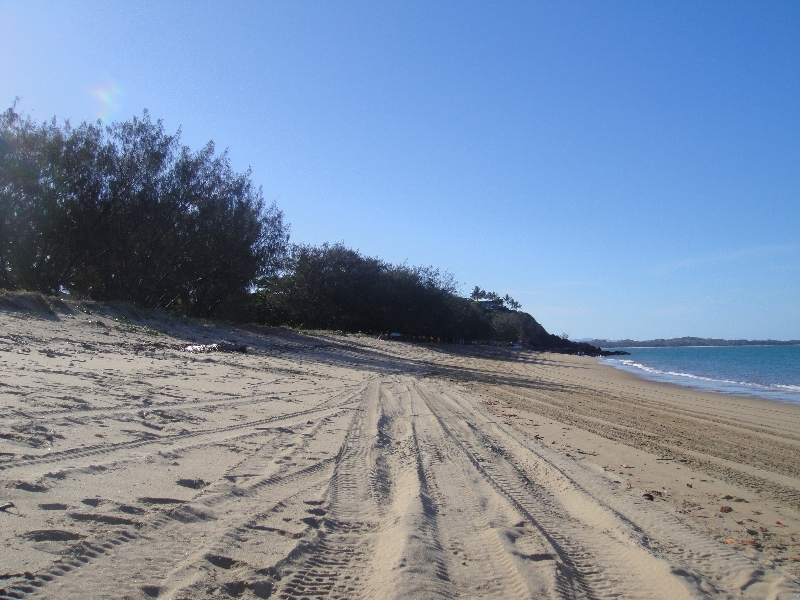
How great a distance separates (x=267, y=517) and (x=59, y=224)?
2306cm

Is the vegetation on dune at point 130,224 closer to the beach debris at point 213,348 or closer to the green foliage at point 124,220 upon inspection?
the green foliage at point 124,220

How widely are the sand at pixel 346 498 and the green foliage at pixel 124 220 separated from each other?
14223 mm

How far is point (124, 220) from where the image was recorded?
2403 cm

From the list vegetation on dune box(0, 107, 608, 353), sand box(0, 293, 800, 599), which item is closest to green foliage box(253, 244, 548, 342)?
vegetation on dune box(0, 107, 608, 353)

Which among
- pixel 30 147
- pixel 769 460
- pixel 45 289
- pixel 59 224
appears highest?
pixel 30 147

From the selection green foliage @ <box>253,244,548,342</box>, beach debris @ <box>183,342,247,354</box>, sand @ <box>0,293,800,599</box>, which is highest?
green foliage @ <box>253,244,548,342</box>

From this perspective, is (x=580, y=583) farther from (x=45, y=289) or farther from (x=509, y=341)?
(x=509, y=341)

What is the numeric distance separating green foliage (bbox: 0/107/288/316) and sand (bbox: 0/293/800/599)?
46.7 ft

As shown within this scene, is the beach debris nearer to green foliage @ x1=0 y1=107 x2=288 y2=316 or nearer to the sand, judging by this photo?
the sand

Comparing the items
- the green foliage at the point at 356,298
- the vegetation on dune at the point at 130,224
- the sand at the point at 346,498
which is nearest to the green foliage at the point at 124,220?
the vegetation on dune at the point at 130,224

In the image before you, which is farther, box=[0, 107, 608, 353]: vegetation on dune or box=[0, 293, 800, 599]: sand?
box=[0, 107, 608, 353]: vegetation on dune

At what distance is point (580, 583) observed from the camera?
3.21 metres

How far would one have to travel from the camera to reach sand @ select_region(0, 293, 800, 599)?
2.95 meters

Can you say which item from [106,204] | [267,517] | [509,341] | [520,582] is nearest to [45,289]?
[106,204]
